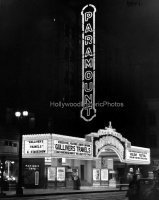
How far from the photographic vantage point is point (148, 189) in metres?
14.4

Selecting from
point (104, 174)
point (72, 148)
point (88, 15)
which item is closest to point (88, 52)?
point (88, 15)

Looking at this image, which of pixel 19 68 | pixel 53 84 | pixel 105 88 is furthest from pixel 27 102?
pixel 105 88

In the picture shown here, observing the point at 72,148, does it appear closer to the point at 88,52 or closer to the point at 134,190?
the point at 88,52

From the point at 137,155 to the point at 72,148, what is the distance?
1132 cm

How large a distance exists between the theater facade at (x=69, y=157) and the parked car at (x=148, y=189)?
16.9 metres

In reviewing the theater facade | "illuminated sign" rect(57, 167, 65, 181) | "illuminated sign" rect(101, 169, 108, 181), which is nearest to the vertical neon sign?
the theater facade

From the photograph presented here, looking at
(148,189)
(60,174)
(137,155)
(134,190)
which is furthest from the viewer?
(137,155)

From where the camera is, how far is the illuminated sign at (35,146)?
1256 inches

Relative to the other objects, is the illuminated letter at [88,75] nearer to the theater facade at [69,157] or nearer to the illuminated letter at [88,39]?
the illuminated letter at [88,39]

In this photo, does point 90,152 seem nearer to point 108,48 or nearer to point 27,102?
point 27,102

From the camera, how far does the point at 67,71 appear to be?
161 feet

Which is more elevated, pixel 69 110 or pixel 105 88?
pixel 105 88

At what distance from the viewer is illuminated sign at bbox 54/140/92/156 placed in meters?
32.2

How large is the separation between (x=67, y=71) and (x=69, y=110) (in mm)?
5461
